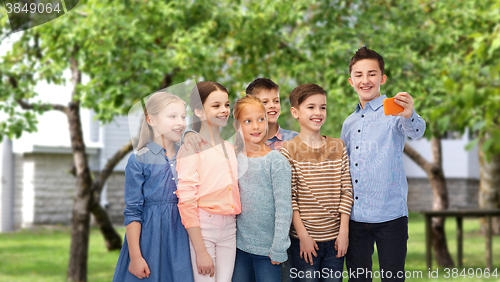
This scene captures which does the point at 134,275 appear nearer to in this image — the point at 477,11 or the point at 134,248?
the point at 134,248

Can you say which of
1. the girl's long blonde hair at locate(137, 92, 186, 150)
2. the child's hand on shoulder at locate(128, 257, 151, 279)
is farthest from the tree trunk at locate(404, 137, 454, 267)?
the child's hand on shoulder at locate(128, 257, 151, 279)

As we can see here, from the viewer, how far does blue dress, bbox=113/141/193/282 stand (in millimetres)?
2213

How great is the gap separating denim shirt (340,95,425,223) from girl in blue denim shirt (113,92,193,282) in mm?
842

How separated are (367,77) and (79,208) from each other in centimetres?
499

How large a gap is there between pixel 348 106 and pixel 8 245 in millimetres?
8275

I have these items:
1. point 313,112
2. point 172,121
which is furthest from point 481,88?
point 172,121

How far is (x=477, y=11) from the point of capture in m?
6.00

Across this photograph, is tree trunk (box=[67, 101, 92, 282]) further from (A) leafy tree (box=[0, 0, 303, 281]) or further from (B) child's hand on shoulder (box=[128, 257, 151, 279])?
(B) child's hand on shoulder (box=[128, 257, 151, 279])

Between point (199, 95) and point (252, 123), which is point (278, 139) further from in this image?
point (199, 95)

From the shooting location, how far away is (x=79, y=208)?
6.29 metres

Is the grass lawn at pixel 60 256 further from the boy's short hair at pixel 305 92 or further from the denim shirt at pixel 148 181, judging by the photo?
the denim shirt at pixel 148 181

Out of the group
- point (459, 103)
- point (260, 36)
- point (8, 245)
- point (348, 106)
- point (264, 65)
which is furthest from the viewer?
point (8, 245)

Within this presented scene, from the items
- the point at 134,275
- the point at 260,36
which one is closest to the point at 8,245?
the point at 260,36

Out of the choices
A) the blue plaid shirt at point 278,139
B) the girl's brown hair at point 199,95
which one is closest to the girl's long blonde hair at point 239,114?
the girl's brown hair at point 199,95
